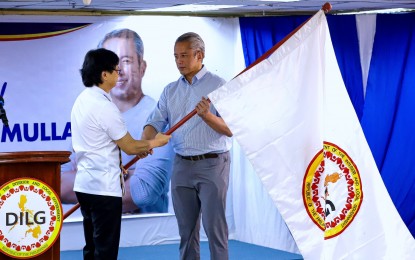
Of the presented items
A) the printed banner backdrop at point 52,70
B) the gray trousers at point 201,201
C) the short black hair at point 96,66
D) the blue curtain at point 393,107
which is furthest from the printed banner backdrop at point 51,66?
the short black hair at point 96,66

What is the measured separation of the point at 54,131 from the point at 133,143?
2301 mm

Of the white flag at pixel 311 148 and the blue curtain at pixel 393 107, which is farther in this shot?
the blue curtain at pixel 393 107

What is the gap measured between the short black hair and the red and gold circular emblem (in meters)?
1.23

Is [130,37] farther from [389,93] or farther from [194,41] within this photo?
[389,93]

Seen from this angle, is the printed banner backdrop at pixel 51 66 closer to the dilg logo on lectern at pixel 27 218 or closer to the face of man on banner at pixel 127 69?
the face of man on banner at pixel 127 69

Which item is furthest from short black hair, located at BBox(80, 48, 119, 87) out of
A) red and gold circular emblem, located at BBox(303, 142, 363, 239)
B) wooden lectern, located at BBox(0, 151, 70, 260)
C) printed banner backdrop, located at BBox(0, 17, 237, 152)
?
printed banner backdrop, located at BBox(0, 17, 237, 152)

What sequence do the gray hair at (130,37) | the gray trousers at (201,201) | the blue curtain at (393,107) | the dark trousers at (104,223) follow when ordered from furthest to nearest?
1. the gray hair at (130,37)
2. the blue curtain at (393,107)
3. the gray trousers at (201,201)
4. the dark trousers at (104,223)

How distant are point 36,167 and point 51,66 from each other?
2.68 meters

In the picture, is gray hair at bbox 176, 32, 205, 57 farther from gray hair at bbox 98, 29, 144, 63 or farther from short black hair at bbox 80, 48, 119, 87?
A: gray hair at bbox 98, 29, 144, 63

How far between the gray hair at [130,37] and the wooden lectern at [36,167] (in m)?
2.81

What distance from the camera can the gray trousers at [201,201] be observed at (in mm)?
5324

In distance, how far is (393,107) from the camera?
678 cm

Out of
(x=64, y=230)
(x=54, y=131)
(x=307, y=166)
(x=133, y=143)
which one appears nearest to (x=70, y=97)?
(x=54, y=131)

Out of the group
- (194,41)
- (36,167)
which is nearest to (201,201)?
(194,41)
